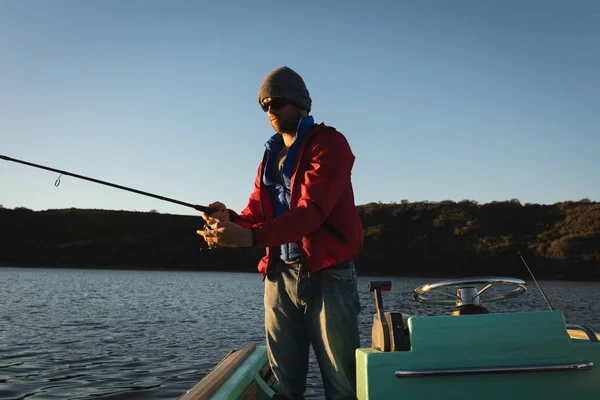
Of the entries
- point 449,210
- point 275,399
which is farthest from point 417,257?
point 275,399

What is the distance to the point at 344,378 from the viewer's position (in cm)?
282

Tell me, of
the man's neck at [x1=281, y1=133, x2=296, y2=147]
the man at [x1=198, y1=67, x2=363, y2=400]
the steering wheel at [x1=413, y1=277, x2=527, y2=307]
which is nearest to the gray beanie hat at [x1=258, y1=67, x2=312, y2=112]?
the man at [x1=198, y1=67, x2=363, y2=400]

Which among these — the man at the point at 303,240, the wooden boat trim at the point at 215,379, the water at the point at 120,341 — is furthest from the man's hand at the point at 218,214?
the water at the point at 120,341

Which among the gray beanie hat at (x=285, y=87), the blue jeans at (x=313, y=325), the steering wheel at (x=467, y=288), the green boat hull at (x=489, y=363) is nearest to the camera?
the green boat hull at (x=489, y=363)

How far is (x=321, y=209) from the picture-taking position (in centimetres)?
266

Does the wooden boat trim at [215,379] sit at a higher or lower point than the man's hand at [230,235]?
lower

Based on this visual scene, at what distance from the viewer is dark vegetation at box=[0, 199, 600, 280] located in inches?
2948

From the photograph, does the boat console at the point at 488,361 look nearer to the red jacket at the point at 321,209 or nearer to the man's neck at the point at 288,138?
the red jacket at the point at 321,209

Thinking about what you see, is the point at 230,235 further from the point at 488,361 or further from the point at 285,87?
the point at 488,361

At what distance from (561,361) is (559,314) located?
214 mm

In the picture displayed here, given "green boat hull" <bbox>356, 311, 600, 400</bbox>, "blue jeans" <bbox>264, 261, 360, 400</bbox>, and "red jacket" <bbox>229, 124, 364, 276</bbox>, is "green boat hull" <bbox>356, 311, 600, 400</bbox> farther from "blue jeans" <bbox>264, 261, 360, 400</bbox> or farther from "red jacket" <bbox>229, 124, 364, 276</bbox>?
"red jacket" <bbox>229, 124, 364, 276</bbox>

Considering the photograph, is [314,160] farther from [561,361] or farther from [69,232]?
[69,232]

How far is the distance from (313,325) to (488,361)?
90cm

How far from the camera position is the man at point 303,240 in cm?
265
